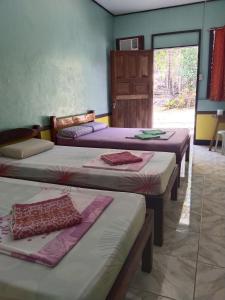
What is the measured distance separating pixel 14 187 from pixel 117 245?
0.97m

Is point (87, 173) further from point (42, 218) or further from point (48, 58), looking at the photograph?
point (48, 58)

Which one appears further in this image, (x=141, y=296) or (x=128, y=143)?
(x=128, y=143)

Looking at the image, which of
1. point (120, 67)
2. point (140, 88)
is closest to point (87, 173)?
point (140, 88)

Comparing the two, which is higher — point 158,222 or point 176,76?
point 176,76

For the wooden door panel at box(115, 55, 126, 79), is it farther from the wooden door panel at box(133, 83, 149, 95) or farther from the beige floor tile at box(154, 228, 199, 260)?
the beige floor tile at box(154, 228, 199, 260)

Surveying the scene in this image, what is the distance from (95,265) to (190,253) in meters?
1.08

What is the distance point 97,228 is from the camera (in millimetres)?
1156

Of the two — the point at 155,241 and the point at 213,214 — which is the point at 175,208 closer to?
the point at 213,214

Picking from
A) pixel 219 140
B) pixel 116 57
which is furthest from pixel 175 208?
pixel 116 57

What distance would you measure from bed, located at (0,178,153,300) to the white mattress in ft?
1.25

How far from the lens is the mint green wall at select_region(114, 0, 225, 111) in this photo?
15.1 feet

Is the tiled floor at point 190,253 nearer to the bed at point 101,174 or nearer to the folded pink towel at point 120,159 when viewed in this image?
the bed at point 101,174

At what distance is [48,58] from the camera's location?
10.9 feet

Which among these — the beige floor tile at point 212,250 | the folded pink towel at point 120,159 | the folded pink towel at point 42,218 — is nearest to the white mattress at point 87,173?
the folded pink towel at point 120,159
